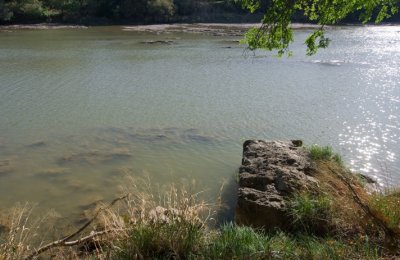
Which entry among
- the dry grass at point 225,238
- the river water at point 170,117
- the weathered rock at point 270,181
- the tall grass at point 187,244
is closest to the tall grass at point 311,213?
the dry grass at point 225,238

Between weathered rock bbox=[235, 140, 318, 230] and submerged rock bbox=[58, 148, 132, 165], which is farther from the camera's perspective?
submerged rock bbox=[58, 148, 132, 165]

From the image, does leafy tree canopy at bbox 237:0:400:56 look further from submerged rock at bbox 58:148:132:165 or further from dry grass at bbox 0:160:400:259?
submerged rock at bbox 58:148:132:165

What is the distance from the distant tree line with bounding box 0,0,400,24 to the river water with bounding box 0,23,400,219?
3098cm

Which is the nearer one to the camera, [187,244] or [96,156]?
[187,244]

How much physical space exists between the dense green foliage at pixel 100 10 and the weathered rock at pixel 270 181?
1991 inches

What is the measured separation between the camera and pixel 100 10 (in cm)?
5841

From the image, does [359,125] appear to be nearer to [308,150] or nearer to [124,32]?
[308,150]

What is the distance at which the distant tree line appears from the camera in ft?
177

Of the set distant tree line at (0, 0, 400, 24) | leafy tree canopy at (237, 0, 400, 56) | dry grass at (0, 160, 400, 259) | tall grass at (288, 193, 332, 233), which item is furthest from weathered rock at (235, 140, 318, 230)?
distant tree line at (0, 0, 400, 24)

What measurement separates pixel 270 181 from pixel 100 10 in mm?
56390

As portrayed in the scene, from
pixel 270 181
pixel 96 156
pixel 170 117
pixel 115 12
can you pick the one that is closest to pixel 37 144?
pixel 96 156

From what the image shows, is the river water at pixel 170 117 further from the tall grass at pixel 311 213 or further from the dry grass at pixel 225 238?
the dry grass at pixel 225 238

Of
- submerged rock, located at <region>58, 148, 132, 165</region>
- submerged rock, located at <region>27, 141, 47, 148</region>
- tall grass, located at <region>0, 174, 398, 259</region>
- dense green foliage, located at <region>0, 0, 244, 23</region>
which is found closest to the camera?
tall grass, located at <region>0, 174, 398, 259</region>

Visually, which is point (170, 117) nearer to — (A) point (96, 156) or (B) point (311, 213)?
(A) point (96, 156)
